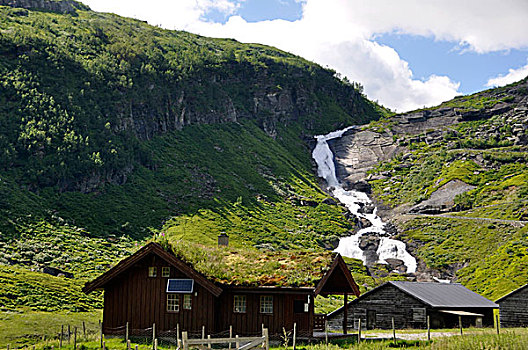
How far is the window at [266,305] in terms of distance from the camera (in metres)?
33.9

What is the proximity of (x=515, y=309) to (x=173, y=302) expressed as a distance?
34.8 m

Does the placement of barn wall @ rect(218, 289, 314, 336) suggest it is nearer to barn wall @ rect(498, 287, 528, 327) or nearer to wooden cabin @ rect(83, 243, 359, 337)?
wooden cabin @ rect(83, 243, 359, 337)

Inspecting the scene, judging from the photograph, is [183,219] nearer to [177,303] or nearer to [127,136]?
[127,136]

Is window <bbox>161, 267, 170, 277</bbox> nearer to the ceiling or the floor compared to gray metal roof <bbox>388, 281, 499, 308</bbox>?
nearer to the ceiling

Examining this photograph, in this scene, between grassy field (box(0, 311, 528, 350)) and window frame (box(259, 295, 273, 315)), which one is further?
window frame (box(259, 295, 273, 315))

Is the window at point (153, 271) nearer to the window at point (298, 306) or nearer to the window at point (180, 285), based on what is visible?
the window at point (180, 285)

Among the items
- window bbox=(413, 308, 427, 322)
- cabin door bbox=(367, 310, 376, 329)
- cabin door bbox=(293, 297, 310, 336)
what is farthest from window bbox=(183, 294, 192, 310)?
window bbox=(413, 308, 427, 322)

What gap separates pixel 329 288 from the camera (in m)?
38.6

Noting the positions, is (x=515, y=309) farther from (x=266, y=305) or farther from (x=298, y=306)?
(x=266, y=305)

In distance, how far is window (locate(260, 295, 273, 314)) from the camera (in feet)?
111

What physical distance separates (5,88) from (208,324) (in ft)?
346

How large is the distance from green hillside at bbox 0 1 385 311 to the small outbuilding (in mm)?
25832

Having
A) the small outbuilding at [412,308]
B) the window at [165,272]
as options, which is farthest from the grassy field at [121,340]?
the small outbuilding at [412,308]

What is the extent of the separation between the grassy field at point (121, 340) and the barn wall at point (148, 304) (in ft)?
5.15
